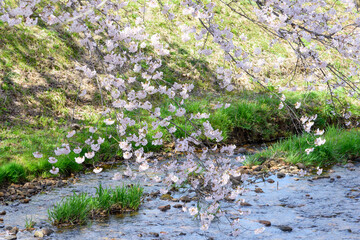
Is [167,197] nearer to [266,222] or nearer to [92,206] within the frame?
[92,206]

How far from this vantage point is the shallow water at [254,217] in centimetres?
408

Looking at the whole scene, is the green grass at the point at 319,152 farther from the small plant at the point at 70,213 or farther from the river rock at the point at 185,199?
the small plant at the point at 70,213

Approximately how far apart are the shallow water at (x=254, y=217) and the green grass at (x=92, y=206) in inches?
5.5

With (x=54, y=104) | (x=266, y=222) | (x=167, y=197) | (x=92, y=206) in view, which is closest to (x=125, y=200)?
(x=92, y=206)

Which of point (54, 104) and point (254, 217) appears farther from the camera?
point (54, 104)

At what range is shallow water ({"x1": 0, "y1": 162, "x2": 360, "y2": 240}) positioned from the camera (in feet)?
13.4

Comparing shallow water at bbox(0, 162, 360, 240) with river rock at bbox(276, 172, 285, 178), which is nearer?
shallow water at bbox(0, 162, 360, 240)

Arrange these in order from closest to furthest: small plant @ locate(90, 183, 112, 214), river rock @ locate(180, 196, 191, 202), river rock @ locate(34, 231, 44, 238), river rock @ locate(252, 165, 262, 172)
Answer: river rock @ locate(34, 231, 44, 238) → small plant @ locate(90, 183, 112, 214) → river rock @ locate(180, 196, 191, 202) → river rock @ locate(252, 165, 262, 172)

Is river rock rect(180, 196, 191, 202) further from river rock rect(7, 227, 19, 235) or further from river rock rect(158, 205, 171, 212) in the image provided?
river rock rect(7, 227, 19, 235)

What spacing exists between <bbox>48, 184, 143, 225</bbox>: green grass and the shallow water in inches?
5.5

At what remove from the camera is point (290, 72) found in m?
12.5

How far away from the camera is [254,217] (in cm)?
458

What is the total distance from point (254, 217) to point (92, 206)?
76.1 inches

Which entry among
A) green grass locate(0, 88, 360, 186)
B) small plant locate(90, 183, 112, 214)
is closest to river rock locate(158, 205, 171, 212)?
small plant locate(90, 183, 112, 214)
